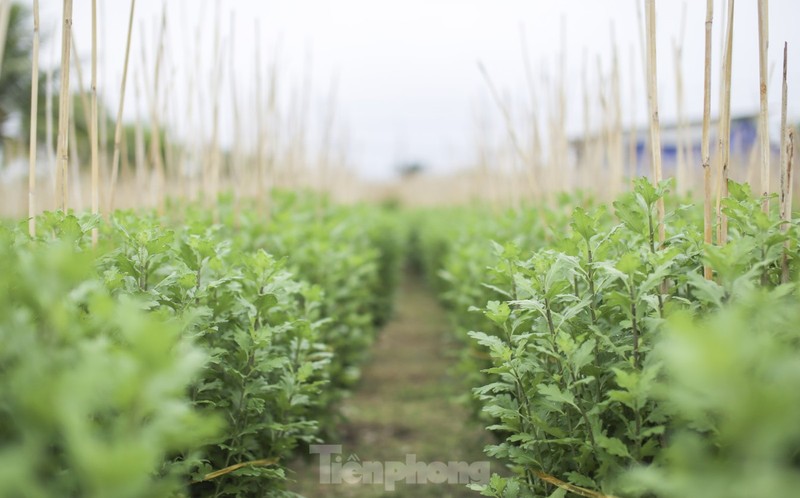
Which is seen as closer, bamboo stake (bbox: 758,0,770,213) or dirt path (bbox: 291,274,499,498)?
bamboo stake (bbox: 758,0,770,213)

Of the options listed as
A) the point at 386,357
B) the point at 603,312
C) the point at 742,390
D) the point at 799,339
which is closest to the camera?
the point at 742,390

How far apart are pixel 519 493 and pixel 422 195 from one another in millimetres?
19919

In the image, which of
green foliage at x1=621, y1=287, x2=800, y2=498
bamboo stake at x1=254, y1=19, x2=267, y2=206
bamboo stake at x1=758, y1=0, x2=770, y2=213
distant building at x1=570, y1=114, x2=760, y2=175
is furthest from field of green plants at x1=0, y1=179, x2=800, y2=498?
distant building at x1=570, y1=114, x2=760, y2=175

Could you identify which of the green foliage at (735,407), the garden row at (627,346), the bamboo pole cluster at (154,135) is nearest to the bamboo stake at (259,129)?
the bamboo pole cluster at (154,135)

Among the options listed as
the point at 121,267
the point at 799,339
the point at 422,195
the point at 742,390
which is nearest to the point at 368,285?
the point at 121,267

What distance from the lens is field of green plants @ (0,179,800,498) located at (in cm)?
81

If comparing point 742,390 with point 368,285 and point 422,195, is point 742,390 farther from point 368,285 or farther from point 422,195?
point 422,195

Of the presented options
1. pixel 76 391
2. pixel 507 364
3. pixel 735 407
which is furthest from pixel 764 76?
pixel 76 391

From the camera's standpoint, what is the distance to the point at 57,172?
2.23m

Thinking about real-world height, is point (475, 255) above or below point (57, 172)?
below

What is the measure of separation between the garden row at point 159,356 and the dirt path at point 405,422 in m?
0.46

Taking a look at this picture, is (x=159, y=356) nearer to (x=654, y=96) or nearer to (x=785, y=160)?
(x=654, y=96)

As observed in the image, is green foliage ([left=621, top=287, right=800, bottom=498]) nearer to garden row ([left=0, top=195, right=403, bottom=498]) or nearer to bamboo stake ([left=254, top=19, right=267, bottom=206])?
garden row ([left=0, top=195, right=403, bottom=498])

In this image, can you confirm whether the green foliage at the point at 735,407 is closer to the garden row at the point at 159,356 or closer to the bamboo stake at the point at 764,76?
the garden row at the point at 159,356
